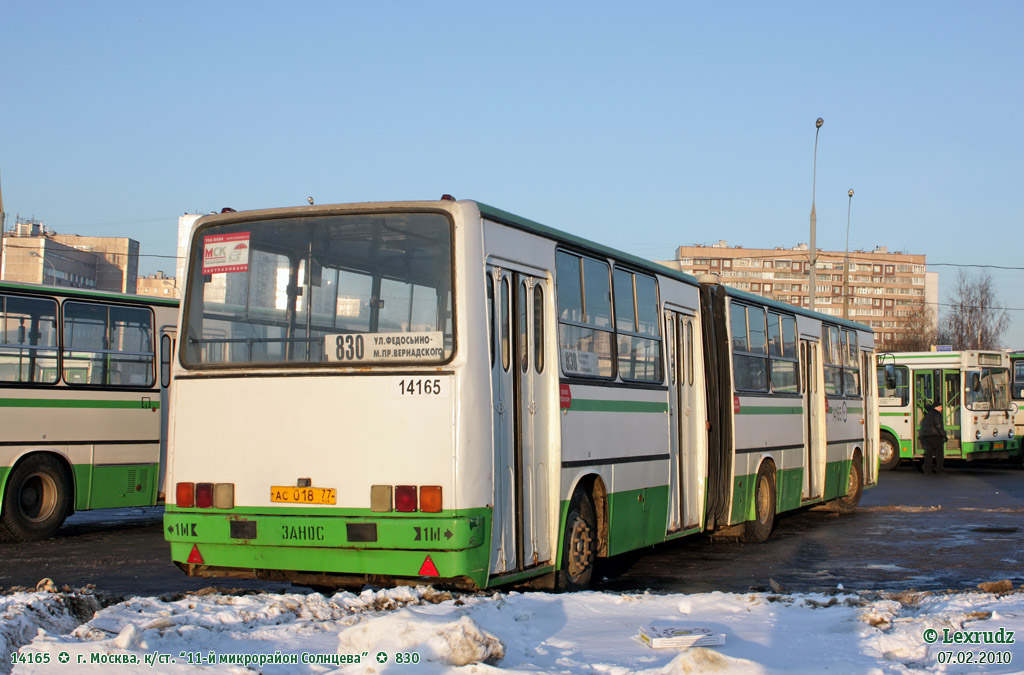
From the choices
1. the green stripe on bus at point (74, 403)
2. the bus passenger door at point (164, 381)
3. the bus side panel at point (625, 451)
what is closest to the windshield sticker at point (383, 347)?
the bus side panel at point (625, 451)

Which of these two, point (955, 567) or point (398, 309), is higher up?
point (398, 309)

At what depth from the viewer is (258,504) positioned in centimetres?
834

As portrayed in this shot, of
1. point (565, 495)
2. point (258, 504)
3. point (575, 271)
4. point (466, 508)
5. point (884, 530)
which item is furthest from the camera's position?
point (884, 530)

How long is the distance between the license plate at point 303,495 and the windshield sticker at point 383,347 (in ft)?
3.04

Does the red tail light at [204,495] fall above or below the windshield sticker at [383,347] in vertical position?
below

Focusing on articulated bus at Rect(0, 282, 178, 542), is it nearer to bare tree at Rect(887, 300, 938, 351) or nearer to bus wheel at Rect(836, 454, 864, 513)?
bus wheel at Rect(836, 454, 864, 513)

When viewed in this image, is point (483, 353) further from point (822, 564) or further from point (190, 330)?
point (822, 564)

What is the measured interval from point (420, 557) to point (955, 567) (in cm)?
665

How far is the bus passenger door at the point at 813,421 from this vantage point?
1659 centimetres

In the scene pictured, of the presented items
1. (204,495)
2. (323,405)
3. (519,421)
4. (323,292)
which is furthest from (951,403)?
(204,495)

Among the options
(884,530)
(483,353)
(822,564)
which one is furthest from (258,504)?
(884,530)

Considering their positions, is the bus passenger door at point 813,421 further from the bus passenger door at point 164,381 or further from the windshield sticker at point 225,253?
the windshield sticker at point 225,253

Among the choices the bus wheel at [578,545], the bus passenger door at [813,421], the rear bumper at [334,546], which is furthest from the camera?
the bus passenger door at [813,421]

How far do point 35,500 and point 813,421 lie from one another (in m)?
10.4
